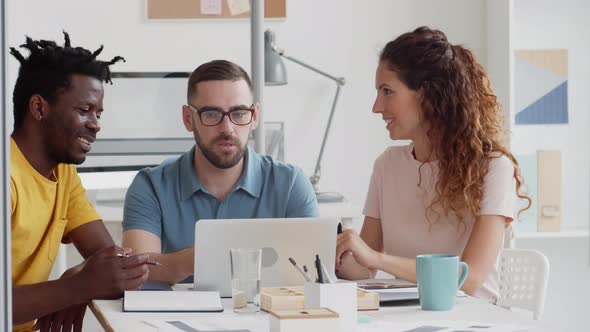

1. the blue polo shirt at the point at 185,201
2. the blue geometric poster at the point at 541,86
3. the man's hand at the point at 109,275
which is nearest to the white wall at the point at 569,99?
the blue geometric poster at the point at 541,86

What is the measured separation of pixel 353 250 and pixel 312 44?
2.43m

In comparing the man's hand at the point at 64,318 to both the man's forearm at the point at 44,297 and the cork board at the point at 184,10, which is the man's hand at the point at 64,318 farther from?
the cork board at the point at 184,10

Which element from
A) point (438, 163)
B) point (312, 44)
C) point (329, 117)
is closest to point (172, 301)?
point (438, 163)

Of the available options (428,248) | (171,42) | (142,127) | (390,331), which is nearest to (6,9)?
(390,331)

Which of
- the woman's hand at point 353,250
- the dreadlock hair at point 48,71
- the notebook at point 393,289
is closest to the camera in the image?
the notebook at point 393,289

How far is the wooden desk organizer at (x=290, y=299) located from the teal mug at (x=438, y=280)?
92mm

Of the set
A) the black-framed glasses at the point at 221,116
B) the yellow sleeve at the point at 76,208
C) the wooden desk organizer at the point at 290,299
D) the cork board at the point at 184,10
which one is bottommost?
the wooden desk organizer at the point at 290,299

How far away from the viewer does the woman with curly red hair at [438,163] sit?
2156mm

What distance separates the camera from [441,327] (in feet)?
4.93

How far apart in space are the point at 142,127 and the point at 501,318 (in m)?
2.28

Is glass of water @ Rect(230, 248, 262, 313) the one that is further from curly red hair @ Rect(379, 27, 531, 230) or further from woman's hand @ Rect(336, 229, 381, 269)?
curly red hair @ Rect(379, 27, 531, 230)

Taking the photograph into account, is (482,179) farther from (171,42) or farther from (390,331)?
(171,42)

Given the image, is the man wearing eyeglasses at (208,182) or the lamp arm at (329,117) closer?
the man wearing eyeglasses at (208,182)

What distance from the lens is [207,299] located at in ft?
5.66
